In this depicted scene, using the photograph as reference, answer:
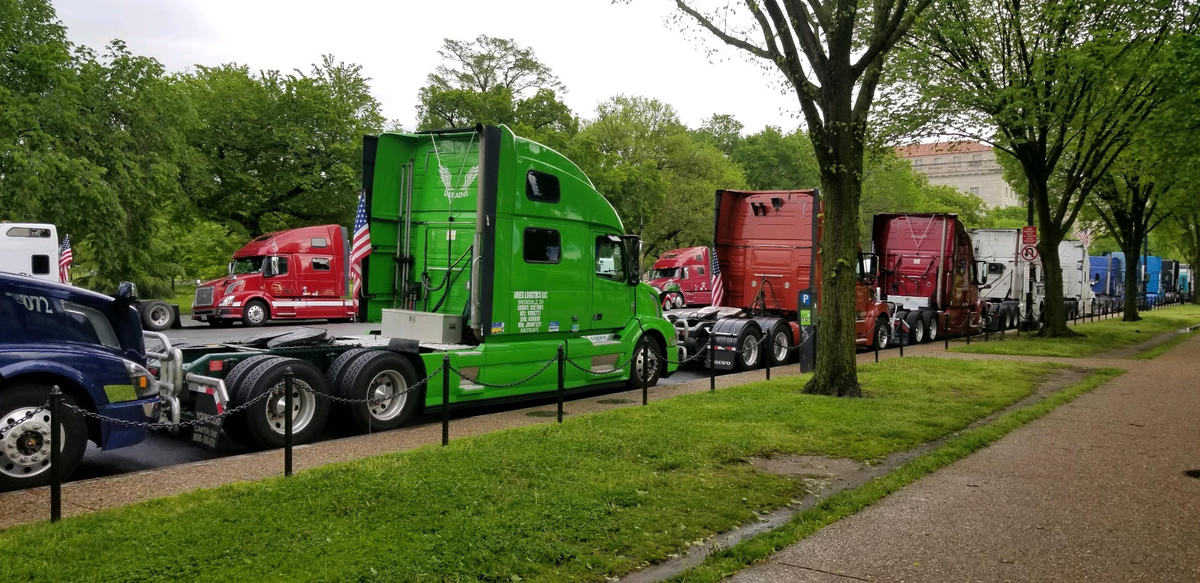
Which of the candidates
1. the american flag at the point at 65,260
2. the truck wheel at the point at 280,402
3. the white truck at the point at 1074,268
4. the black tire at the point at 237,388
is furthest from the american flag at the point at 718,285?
the white truck at the point at 1074,268

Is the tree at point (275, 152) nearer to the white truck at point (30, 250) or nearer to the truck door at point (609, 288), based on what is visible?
the white truck at point (30, 250)

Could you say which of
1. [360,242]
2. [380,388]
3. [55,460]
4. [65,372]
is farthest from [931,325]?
[55,460]

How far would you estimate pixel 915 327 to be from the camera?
2255cm

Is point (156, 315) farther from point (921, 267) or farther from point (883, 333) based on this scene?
point (921, 267)

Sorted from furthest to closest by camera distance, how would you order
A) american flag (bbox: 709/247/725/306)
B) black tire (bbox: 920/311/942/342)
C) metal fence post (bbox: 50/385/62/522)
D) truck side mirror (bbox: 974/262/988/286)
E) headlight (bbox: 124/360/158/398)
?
truck side mirror (bbox: 974/262/988/286)
black tire (bbox: 920/311/942/342)
american flag (bbox: 709/247/725/306)
headlight (bbox: 124/360/158/398)
metal fence post (bbox: 50/385/62/522)

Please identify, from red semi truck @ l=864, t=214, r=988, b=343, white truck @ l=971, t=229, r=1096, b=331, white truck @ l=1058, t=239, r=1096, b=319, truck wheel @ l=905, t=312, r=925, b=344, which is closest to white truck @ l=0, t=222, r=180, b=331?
red semi truck @ l=864, t=214, r=988, b=343

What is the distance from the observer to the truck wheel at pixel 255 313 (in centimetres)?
2520

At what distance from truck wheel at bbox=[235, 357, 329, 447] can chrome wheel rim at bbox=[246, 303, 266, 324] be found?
58.8 ft

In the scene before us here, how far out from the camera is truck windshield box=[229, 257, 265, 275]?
25.9 metres

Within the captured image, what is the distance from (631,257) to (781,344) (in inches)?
222

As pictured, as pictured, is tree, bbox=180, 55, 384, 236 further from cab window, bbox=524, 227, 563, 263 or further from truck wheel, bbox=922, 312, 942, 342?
cab window, bbox=524, 227, 563, 263

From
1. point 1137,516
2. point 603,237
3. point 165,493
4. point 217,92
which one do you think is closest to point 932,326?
point 603,237

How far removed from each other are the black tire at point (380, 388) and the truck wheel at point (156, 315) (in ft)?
54.3

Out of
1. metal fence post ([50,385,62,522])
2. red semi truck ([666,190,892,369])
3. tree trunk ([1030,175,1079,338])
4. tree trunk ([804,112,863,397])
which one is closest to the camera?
metal fence post ([50,385,62,522])
